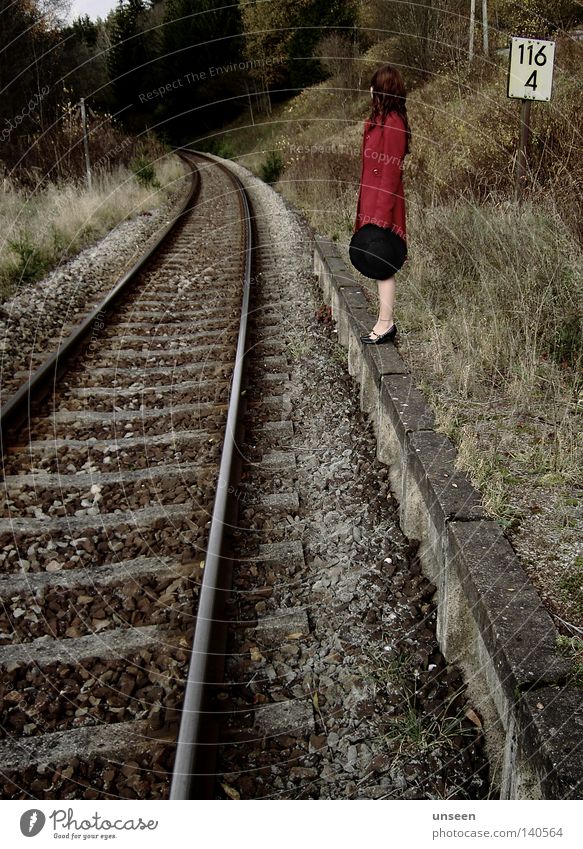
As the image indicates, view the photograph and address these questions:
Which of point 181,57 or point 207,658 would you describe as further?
point 181,57

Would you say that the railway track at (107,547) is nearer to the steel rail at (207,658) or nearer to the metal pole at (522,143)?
the steel rail at (207,658)

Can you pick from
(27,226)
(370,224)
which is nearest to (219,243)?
(27,226)

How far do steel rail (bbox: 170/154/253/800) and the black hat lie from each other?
4.96 feet

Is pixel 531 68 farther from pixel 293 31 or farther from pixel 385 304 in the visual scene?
pixel 293 31

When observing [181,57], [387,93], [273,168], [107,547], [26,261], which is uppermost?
[181,57]

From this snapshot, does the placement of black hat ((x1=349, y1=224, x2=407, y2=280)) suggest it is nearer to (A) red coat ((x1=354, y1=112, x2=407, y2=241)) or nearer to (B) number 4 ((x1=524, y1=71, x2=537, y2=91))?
(A) red coat ((x1=354, y1=112, x2=407, y2=241))

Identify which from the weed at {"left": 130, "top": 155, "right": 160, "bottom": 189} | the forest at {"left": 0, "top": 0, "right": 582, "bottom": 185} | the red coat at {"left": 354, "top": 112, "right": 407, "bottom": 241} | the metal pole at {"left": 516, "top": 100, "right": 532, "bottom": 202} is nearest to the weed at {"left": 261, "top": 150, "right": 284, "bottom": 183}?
Answer: the forest at {"left": 0, "top": 0, "right": 582, "bottom": 185}

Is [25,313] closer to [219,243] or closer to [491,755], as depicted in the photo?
[219,243]

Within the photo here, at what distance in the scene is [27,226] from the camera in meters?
9.78

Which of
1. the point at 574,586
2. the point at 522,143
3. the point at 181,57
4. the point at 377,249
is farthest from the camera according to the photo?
the point at 181,57

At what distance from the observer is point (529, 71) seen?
6.09 m

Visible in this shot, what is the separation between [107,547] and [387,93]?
117 inches

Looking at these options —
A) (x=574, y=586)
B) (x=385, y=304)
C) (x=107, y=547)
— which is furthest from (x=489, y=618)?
(x=385, y=304)

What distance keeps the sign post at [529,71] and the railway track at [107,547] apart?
12.0ft
